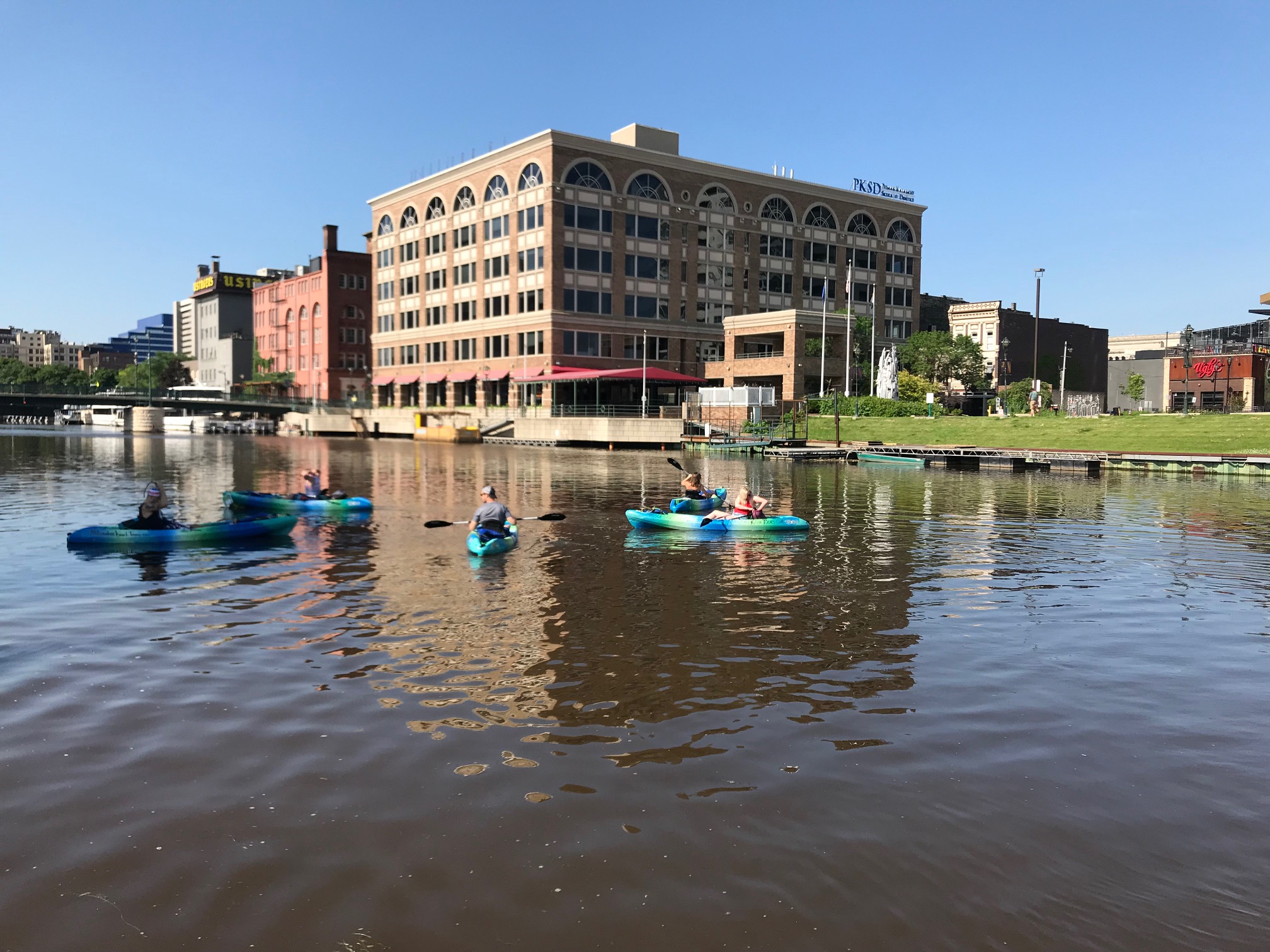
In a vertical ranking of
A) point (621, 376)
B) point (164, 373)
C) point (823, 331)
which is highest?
point (164, 373)

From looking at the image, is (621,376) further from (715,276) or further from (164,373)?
(164,373)

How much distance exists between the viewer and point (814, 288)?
325 ft

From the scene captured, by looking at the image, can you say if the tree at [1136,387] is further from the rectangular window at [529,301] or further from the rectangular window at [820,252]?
the rectangular window at [529,301]

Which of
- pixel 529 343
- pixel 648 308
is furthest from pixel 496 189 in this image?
pixel 648 308

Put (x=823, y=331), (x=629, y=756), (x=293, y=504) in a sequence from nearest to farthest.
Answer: (x=629, y=756) < (x=293, y=504) < (x=823, y=331)

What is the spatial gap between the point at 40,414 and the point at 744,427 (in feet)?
517

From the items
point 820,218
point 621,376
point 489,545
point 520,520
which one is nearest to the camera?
point 489,545

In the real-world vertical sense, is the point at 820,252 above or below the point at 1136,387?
above

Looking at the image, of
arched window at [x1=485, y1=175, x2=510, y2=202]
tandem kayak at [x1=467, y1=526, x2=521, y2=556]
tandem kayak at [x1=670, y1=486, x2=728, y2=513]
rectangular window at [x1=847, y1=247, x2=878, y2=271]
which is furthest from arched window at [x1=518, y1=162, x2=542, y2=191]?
tandem kayak at [x1=467, y1=526, x2=521, y2=556]

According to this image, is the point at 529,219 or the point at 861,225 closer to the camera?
the point at 529,219

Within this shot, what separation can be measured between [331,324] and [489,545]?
107 metres

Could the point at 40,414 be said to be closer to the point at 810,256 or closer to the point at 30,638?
the point at 810,256

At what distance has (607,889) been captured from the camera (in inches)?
246

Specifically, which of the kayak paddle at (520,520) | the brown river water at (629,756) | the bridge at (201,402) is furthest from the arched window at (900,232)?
the brown river water at (629,756)
